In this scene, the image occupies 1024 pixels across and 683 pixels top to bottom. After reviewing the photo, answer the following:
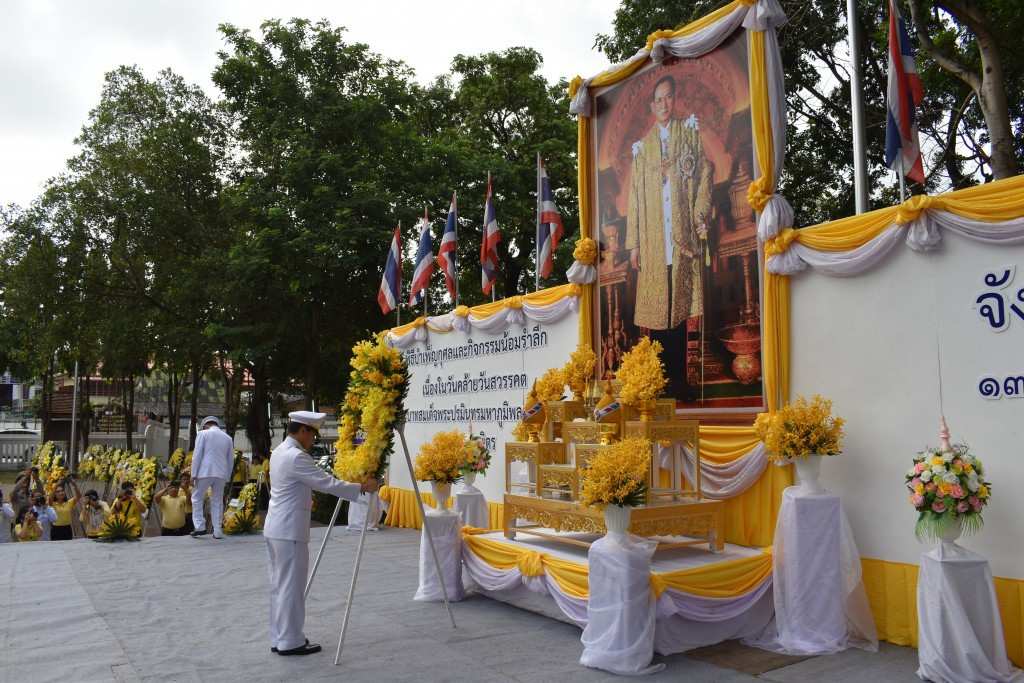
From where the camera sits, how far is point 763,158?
22.7 ft

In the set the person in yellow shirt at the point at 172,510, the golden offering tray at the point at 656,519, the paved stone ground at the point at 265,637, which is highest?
the golden offering tray at the point at 656,519

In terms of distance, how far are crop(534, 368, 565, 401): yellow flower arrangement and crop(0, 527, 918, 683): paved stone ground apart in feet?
6.96

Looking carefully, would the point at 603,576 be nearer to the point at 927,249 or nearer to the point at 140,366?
the point at 927,249

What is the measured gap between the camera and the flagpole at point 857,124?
6574 mm

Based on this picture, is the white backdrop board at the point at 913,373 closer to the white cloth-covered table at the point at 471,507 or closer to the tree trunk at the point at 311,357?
the white cloth-covered table at the point at 471,507

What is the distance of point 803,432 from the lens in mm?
5805

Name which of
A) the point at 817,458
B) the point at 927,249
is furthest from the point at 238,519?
the point at 927,249

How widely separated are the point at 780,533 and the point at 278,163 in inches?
634

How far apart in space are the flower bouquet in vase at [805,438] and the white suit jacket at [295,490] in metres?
3.29

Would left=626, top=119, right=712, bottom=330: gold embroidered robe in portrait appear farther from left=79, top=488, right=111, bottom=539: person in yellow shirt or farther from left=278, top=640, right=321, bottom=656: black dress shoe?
left=79, top=488, right=111, bottom=539: person in yellow shirt

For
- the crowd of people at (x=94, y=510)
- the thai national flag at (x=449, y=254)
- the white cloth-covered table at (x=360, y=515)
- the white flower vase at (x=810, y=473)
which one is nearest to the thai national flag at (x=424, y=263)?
the thai national flag at (x=449, y=254)

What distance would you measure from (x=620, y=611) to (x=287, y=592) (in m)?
2.48

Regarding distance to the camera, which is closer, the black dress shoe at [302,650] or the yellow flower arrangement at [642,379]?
the black dress shoe at [302,650]

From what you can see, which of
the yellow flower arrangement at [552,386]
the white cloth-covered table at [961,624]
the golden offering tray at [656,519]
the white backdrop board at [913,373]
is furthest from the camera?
the yellow flower arrangement at [552,386]
